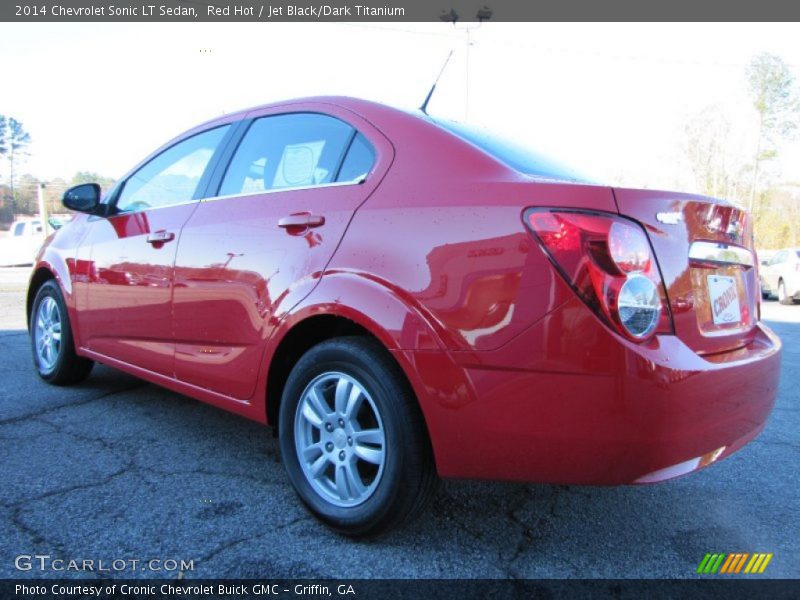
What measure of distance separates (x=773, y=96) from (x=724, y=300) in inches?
1339

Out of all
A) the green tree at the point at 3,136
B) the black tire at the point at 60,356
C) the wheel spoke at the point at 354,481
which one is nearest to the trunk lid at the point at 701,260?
the wheel spoke at the point at 354,481

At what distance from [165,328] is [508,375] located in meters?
1.89

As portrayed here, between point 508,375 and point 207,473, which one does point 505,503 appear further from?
point 207,473

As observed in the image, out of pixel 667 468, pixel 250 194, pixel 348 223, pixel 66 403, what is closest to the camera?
pixel 667 468

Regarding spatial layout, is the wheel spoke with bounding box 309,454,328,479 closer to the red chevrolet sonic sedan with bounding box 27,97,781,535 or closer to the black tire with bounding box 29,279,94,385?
the red chevrolet sonic sedan with bounding box 27,97,781,535

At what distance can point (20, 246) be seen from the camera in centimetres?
1939

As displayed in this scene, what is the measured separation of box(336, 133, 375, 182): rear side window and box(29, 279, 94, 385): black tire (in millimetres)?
2472

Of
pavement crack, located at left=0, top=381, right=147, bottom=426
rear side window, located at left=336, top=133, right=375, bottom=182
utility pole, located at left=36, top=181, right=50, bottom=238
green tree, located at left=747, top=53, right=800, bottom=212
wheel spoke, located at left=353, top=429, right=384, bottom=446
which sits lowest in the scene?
utility pole, located at left=36, top=181, right=50, bottom=238

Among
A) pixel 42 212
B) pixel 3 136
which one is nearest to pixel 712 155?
pixel 42 212

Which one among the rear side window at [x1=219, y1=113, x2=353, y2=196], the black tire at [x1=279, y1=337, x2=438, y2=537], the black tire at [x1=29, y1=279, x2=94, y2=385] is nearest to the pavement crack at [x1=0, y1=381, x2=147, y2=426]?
the black tire at [x1=29, y1=279, x2=94, y2=385]

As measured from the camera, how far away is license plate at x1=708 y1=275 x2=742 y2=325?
1896mm

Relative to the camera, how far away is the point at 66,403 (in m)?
3.60

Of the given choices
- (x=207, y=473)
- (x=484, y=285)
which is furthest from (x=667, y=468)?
(x=207, y=473)

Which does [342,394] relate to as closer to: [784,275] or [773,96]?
[784,275]
